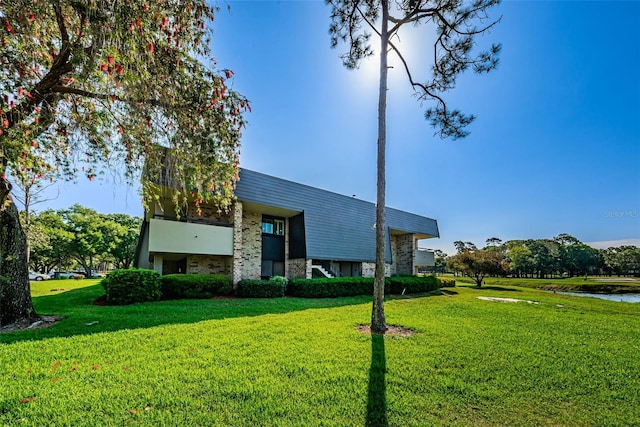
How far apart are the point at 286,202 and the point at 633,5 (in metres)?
13.0

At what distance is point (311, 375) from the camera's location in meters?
3.56

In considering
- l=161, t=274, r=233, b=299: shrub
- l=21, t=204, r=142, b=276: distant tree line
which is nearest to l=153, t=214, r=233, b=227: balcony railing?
l=161, t=274, r=233, b=299: shrub

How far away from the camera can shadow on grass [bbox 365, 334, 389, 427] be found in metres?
2.58

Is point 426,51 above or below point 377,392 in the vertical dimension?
above

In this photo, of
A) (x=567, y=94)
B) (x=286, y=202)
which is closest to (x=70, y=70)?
(x=286, y=202)

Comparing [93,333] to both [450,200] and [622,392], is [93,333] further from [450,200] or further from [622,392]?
[450,200]

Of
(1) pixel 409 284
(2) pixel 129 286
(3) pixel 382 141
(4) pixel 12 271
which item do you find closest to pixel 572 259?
(1) pixel 409 284

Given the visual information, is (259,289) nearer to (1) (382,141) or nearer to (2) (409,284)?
(1) (382,141)

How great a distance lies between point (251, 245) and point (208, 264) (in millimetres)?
2244

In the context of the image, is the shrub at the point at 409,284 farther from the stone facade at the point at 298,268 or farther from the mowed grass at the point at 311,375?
the mowed grass at the point at 311,375

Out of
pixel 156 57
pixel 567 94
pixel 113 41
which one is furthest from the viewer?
pixel 567 94

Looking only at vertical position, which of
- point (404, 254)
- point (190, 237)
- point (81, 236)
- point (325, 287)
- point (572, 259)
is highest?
point (81, 236)

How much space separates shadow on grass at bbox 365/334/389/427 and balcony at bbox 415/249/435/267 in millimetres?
19397

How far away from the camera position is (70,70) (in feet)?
15.3
